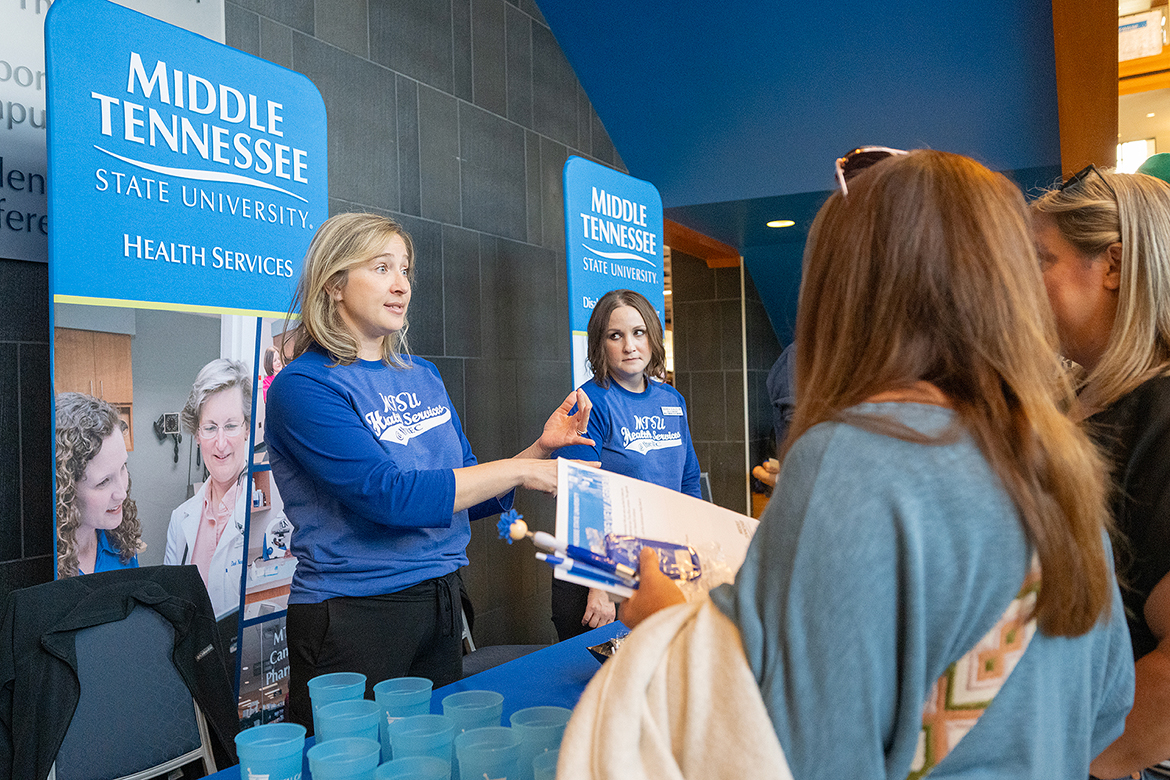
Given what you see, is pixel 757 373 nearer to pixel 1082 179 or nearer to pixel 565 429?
pixel 565 429

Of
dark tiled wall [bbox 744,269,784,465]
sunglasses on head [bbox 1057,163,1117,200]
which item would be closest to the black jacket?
sunglasses on head [bbox 1057,163,1117,200]

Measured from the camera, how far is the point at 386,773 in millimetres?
881

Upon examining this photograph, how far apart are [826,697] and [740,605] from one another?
0.09 m

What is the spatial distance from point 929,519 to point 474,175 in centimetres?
373

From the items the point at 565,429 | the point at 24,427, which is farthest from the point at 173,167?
the point at 565,429

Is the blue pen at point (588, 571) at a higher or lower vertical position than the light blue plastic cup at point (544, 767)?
higher

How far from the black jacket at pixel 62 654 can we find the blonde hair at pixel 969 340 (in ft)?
4.58

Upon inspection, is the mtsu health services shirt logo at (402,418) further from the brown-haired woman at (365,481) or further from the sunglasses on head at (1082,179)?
the sunglasses on head at (1082,179)

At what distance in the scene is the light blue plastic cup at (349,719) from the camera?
1.01 metres

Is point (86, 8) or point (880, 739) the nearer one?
point (880, 739)

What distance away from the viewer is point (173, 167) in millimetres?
2119

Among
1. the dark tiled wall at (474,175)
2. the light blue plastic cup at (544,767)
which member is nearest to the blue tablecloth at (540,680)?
the light blue plastic cup at (544,767)

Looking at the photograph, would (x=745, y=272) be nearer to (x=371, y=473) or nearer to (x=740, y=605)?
(x=371, y=473)

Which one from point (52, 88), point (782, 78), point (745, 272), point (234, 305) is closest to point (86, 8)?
point (52, 88)
